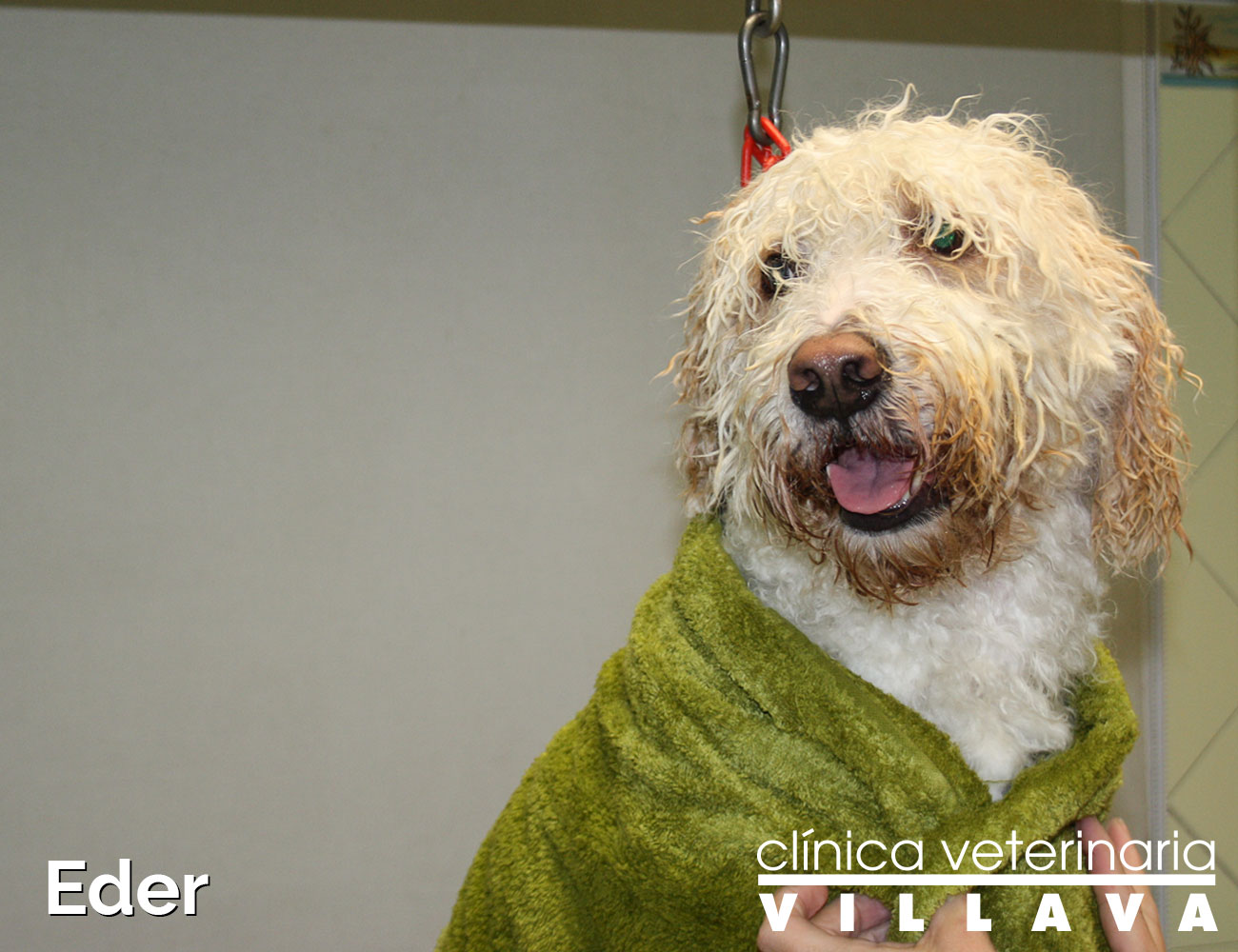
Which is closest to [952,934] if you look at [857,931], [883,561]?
[857,931]

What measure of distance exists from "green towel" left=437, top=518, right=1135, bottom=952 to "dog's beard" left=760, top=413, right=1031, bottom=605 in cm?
9

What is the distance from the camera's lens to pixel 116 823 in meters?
2.06

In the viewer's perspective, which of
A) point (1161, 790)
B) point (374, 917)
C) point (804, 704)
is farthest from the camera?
point (1161, 790)

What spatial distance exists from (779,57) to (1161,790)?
2098mm

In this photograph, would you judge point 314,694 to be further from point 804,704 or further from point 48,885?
point 804,704

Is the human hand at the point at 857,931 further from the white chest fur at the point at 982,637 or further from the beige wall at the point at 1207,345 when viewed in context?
the beige wall at the point at 1207,345

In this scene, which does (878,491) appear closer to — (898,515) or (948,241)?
(898,515)

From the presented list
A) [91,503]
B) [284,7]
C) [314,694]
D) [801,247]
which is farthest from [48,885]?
[801,247]

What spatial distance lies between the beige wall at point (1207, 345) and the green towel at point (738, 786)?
58.5 inches

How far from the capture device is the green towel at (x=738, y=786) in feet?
2.89

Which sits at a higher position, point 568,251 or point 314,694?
point 568,251

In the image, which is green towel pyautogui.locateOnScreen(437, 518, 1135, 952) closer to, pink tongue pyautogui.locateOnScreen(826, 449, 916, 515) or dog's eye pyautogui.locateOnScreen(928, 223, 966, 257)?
pink tongue pyautogui.locateOnScreen(826, 449, 916, 515)

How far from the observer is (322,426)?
2107mm

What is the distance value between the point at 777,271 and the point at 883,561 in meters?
0.33
